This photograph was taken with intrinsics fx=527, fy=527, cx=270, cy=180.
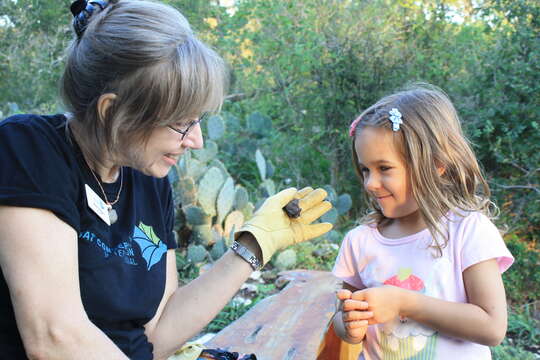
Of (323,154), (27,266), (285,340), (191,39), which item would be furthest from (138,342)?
(323,154)

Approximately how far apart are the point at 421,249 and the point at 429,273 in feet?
0.23

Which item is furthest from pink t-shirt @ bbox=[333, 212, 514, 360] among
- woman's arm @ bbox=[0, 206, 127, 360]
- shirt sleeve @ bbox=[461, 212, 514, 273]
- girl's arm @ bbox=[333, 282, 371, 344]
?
woman's arm @ bbox=[0, 206, 127, 360]

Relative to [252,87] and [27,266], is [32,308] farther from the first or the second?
[252,87]

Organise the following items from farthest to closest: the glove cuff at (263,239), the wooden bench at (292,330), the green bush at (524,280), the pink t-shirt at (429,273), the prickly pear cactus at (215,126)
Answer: the prickly pear cactus at (215,126), the green bush at (524,280), the wooden bench at (292,330), the glove cuff at (263,239), the pink t-shirt at (429,273)

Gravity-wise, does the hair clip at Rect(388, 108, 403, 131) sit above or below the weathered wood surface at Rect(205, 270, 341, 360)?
above

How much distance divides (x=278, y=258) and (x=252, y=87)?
3145 mm

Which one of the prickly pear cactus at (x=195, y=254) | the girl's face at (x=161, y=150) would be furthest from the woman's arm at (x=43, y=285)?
the prickly pear cactus at (x=195, y=254)

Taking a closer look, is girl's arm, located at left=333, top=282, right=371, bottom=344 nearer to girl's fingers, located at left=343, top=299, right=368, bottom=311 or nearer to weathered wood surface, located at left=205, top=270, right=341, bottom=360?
girl's fingers, located at left=343, top=299, right=368, bottom=311

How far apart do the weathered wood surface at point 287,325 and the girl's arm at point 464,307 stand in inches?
26.6

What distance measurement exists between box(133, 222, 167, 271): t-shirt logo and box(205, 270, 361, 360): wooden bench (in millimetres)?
587

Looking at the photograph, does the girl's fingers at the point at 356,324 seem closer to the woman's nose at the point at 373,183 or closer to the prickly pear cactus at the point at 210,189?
the woman's nose at the point at 373,183

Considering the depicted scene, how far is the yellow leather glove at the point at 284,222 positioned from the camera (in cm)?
174

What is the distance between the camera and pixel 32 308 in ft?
3.87

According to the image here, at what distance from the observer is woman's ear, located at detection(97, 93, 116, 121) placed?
1.35 metres
